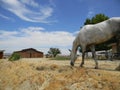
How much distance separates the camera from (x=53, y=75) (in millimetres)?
8000

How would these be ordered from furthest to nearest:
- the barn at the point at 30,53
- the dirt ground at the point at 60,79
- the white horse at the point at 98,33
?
the barn at the point at 30,53, the white horse at the point at 98,33, the dirt ground at the point at 60,79

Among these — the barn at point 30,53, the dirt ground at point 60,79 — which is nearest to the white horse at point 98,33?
the dirt ground at point 60,79

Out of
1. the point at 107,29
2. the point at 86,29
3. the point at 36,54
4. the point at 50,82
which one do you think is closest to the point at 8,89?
the point at 50,82

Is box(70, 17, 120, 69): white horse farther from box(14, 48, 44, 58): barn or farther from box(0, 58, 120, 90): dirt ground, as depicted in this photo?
box(14, 48, 44, 58): barn

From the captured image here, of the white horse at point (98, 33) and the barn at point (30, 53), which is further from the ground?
the barn at point (30, 53)

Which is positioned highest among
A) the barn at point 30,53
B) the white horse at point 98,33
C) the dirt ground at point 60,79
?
the barn at point 30,53

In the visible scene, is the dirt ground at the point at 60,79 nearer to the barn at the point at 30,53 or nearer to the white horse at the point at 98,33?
the white horse at the point at 98,33

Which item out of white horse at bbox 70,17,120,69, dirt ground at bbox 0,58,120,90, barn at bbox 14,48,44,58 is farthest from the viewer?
barn at bbox 14,48,44,58

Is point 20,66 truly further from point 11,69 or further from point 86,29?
point 86,29

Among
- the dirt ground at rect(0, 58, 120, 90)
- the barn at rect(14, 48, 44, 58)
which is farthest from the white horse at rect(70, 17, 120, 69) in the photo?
the barn at rect(14, 48, 44, 58)

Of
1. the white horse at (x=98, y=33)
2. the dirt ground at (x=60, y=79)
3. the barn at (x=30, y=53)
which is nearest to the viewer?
the dirt ground at (x=60, y=79)

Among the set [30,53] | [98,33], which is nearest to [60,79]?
[98,33]

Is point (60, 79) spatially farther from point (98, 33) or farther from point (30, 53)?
point (30, 53)

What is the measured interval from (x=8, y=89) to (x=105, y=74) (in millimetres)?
4420
